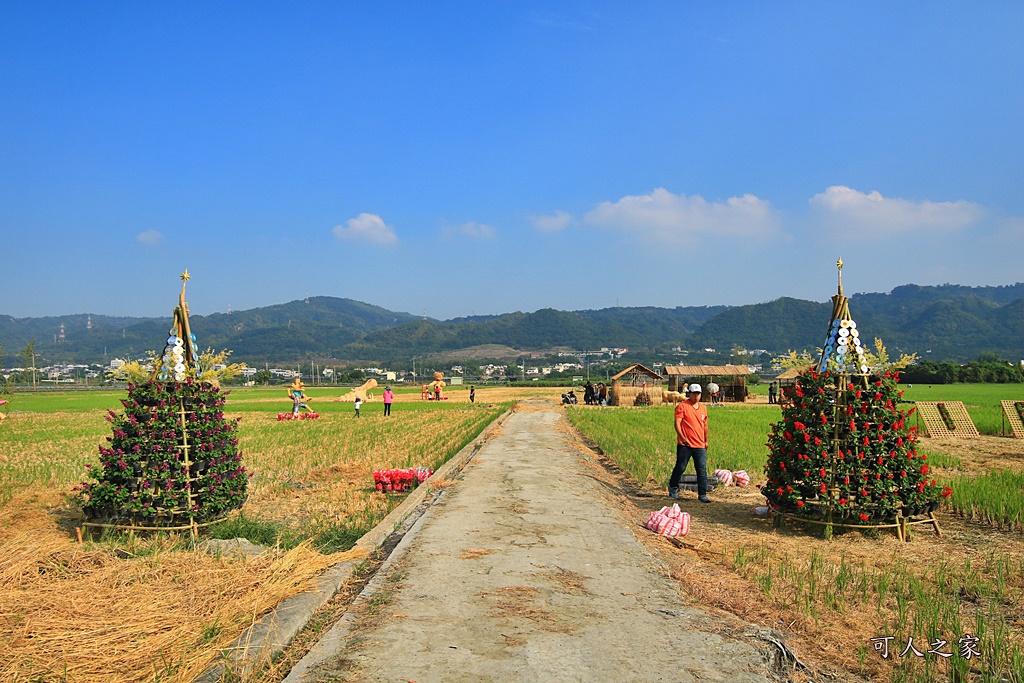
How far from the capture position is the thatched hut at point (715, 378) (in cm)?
5256

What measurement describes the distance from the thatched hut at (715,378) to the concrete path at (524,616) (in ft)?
148

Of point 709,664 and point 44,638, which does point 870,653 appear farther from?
point 44,638

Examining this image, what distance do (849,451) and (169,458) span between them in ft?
24.7

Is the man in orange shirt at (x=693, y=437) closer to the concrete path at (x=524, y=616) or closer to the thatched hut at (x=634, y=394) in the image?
the concrete path at (x=524, y=616)

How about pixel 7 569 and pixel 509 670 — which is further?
pixel 7 569

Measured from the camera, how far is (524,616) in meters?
4.93

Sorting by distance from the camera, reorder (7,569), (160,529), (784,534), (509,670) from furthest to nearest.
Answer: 1. (784,534)
2. (160,529)
3. (7,569)
4. (509,670)

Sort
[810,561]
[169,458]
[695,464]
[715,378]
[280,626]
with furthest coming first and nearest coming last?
[715,378] < [695,464] < [169,458] < [810,561] < [280,626]

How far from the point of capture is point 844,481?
301 inches

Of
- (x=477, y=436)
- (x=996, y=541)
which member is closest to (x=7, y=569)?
(x=996, y=541)

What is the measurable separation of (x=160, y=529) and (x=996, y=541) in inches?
357

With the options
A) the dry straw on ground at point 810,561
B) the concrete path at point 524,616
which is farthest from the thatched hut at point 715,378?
the concrete path at point 524,616

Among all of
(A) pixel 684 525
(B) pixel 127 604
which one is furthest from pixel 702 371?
(B) pixel 127 604

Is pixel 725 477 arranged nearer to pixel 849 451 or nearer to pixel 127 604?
pixel 849 451
